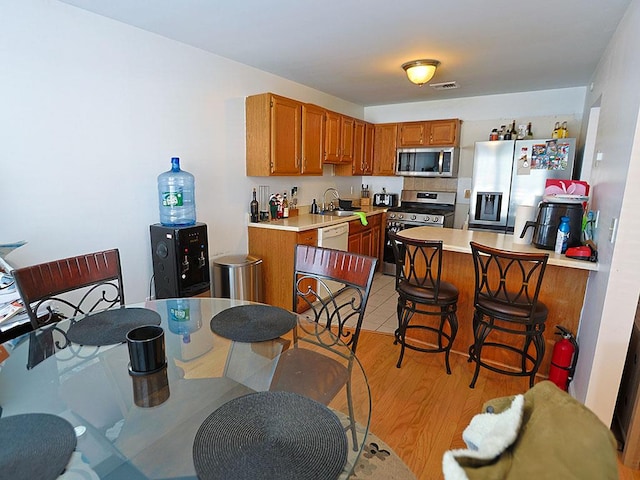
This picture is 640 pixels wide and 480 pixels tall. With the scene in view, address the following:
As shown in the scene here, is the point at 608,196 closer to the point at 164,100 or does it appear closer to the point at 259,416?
the point at 259,416

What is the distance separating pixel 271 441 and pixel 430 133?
476 cm

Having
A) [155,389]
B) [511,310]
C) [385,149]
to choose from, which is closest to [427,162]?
[385,149]

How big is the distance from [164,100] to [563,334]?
132 inches

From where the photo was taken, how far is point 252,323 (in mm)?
1673

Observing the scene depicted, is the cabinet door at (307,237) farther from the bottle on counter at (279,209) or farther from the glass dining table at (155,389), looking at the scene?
the glass dining table at (155,389)

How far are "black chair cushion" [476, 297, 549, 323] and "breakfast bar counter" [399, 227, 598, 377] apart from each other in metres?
0.30

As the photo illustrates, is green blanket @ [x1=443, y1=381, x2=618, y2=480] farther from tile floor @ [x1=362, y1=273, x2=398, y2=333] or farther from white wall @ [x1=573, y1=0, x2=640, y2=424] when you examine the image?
tile floor @ [x1=362, y1=273, x2=398, y2=333]

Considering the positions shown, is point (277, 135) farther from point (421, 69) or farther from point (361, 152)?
point (361, 152)

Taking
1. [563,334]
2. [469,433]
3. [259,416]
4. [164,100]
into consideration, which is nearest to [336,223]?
[164,100]

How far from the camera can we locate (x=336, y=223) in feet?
13.0

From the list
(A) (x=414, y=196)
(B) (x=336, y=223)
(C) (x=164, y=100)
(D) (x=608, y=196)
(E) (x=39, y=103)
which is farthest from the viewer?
(A) (x=414, y=196)

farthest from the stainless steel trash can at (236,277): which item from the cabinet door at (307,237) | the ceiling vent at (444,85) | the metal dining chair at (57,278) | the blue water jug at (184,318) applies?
the ceiling vent at (444,85)

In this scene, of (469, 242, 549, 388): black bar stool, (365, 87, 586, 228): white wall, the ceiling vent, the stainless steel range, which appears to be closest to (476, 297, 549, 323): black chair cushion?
(469, 242, 549, 388): black bar stool

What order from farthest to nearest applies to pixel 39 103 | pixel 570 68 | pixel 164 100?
1. pixel 570 68
2. pixel 164 100
3. pixel 39 103
